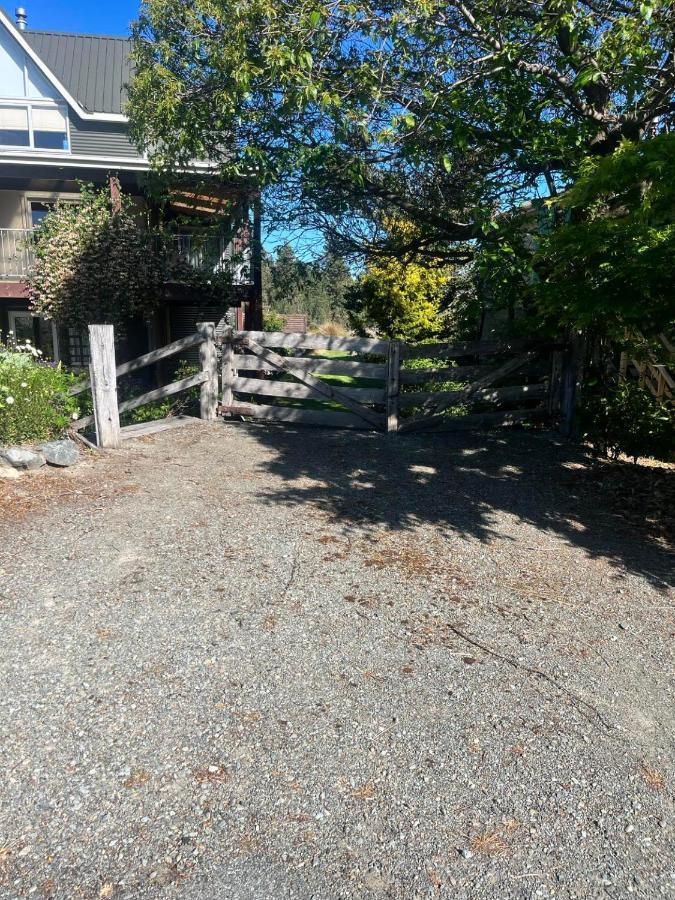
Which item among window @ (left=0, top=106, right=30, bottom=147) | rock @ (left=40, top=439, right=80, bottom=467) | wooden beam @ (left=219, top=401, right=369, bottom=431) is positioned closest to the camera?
rock @ (left=40, top=439, right=80, bottom=467)

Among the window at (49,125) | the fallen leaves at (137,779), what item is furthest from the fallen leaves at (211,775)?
the window at (49,125)

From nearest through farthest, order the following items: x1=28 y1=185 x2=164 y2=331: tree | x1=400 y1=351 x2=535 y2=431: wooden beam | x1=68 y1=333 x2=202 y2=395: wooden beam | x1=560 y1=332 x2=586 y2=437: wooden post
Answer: x1=68 y1=333 x2=202 y2=395: wooden beam
x1=560 y1=332 x2=586 y2=437: wooden post
x1=400 y1=351 x2=535 y2=431: wooden beam
x1=28 y1=185 x2=164 y2=331: tree

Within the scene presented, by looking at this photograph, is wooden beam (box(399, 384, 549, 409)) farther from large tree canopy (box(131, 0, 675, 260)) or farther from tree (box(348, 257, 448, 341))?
tree (box(348, 257, 448, 341))

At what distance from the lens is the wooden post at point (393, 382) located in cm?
970

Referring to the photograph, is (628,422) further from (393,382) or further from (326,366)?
(326,366)

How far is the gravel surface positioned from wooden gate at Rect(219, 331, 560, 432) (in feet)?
11.8

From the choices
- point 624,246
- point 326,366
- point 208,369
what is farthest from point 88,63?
point 624,246

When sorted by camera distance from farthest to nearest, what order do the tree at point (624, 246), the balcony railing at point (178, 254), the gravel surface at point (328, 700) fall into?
1. the balcony railing at point (178, 254)
2. the tree at point (624, 246)
3. the gravel surface at point (328, 700)

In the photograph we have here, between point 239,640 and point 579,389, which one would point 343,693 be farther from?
point 579,389

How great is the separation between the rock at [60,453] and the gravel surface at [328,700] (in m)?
0.76

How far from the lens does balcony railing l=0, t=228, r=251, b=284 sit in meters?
15.4

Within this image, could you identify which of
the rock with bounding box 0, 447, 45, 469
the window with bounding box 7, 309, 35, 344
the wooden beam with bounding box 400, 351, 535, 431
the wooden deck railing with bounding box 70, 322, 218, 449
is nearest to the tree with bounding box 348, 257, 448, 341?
the wooden beam with bounding box 400, 351, 535, 431

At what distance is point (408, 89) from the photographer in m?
8.83

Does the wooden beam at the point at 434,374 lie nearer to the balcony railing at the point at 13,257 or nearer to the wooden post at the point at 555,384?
the wooden post at the point at 555,384
